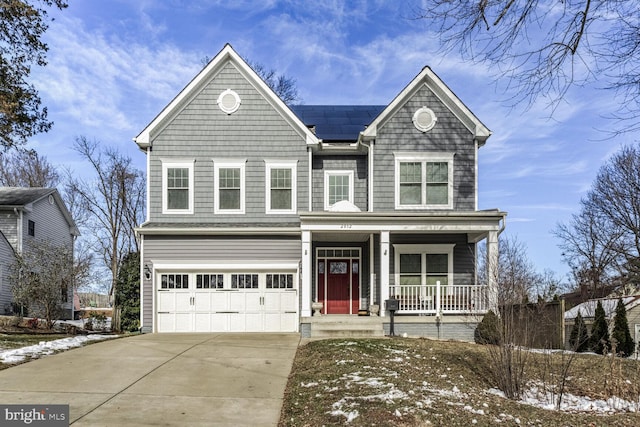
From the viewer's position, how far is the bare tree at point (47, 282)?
55.9 ft

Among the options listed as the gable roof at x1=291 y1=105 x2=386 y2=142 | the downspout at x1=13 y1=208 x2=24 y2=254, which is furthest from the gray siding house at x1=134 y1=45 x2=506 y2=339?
the downspout at x1=13 y1=208 x2=24 y2=254

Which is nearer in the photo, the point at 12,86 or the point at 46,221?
the point at 12,86

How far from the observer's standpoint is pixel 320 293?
15844 millimetres

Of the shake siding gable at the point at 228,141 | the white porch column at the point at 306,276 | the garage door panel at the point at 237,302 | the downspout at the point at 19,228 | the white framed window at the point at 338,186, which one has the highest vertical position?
the shake siding gable at the point at 228,141

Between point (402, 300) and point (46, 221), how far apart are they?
19711 millimetres

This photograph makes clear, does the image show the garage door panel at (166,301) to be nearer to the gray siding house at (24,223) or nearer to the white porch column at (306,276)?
the white porch column at (306,276)

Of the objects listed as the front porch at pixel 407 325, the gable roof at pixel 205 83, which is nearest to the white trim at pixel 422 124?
the gable roof at pixel 205 83

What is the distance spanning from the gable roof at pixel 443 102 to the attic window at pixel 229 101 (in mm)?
4163

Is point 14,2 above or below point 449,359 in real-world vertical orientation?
above

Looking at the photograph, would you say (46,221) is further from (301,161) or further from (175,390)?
(175,390)

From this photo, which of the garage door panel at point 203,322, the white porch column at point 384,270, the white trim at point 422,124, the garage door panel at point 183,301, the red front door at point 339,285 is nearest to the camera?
the white porch column at point 384,270

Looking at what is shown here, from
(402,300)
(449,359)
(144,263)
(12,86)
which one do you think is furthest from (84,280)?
(449,359)

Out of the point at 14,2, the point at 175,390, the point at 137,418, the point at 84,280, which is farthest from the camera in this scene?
the point at 84,280

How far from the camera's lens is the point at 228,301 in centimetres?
1531
